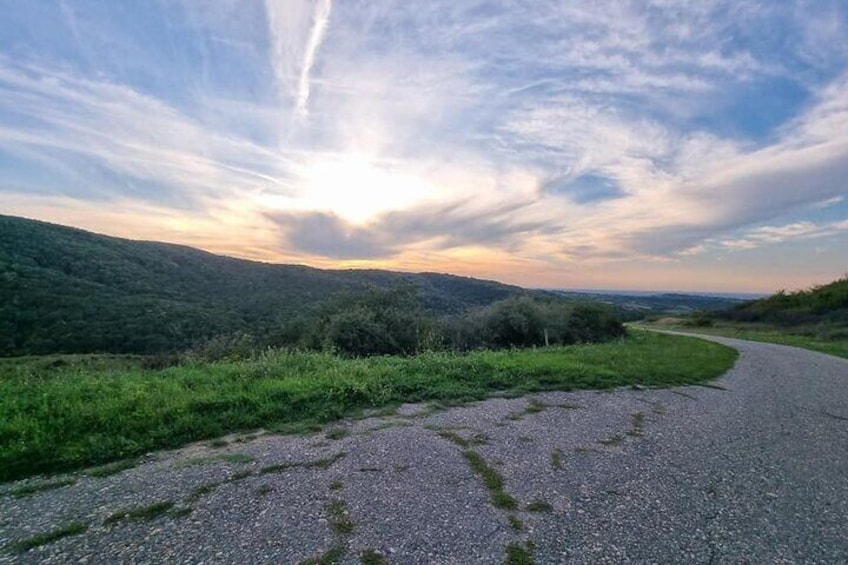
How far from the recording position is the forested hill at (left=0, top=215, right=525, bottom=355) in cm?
3016

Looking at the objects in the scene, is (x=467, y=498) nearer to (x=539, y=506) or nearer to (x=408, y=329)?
(x=539, y=506)

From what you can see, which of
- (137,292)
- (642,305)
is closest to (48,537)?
(137,292)

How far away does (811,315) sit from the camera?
35.1m

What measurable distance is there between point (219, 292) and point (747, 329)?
161 ft

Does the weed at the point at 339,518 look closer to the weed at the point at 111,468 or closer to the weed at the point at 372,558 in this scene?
the weed at the point at 372,558

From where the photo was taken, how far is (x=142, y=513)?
4402 millimetres

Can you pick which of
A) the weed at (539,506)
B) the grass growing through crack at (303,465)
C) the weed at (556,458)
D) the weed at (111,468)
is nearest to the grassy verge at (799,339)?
the weed at (556,458)

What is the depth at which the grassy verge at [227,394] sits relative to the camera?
618cm

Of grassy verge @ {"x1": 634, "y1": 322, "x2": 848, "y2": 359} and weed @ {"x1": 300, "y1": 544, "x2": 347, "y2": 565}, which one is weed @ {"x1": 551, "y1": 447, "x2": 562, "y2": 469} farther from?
grassy verge @ {"x1": 634, "y1": 322, "x2": 848, "y2": 359}

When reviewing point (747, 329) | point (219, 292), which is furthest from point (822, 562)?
point (219, 292)

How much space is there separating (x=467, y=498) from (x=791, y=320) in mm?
41328

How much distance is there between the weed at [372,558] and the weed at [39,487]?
12.0 feet

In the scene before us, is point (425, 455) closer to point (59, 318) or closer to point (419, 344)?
point (419, 344)

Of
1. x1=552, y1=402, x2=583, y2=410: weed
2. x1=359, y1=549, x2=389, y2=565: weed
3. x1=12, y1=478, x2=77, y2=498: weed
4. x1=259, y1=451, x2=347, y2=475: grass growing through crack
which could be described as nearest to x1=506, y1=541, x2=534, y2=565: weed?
x1=359, y1=549, x2=389, y2=565: weed
